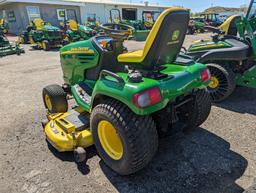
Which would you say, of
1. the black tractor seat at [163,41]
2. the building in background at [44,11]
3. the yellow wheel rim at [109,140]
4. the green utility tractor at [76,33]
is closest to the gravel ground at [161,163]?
the yellow wheel rim at [109,140]

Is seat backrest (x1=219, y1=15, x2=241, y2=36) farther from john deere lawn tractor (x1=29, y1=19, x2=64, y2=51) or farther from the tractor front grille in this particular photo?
john deere lawn tractor (x1=29, y1=19, x2=64, y2=51)

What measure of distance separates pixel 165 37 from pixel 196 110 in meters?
1.08

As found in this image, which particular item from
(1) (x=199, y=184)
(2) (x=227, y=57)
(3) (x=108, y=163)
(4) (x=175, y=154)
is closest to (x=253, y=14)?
(2) (x=227, y=57)

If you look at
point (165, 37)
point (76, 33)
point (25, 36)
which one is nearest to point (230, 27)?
point (165, 37)

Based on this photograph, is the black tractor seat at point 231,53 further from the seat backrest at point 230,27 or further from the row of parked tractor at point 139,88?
the seat backrest at point 230,27

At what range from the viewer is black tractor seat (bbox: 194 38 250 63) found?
383 cm

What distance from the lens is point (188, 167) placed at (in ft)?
8.02

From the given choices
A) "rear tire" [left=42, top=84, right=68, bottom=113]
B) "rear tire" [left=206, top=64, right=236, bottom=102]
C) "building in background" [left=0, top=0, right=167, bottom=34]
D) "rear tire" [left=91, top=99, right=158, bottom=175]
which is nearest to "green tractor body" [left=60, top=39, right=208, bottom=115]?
"rear tire" [left=91, top=99, right=158, bottom=175]

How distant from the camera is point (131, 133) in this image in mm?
2020

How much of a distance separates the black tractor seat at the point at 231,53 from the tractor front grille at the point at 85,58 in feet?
7.52

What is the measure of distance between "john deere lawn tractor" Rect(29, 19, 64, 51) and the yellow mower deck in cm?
1001

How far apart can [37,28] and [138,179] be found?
12879mm

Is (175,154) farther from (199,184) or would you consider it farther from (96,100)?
(96,100)

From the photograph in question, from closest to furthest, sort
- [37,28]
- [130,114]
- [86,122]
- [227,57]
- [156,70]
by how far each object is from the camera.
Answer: [130,114] < [156,70] < [86,122] < [227,57] < [37,28]
